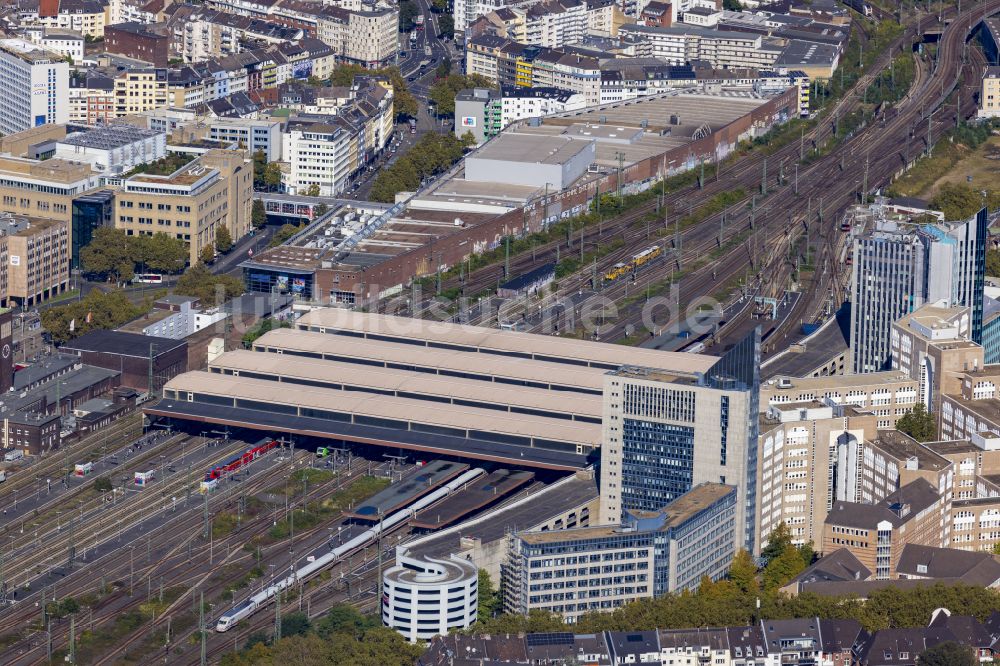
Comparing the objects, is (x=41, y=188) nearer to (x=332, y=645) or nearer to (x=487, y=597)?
(x=487, y=597)

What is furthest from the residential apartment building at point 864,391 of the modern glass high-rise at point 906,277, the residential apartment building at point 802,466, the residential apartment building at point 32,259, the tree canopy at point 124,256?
the residential apartment building at point 32,259

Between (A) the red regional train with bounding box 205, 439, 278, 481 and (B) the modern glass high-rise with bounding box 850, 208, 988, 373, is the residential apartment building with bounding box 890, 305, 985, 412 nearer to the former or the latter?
(B) the modern glass high-rise with bounding box 850, 208, 988, 373

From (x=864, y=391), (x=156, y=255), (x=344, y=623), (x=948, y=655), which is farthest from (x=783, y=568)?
(x=156, y=255)

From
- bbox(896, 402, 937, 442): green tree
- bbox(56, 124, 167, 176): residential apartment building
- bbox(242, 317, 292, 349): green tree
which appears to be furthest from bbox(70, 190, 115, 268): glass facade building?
bbox(896, 402, 937, 442): green tree

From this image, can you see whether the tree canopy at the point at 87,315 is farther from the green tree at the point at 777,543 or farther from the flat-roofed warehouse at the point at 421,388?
the green tree at the point at 777,543

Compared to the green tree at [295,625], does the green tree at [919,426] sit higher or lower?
higher

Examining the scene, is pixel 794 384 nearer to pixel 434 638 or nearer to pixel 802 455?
pixel 802 455
